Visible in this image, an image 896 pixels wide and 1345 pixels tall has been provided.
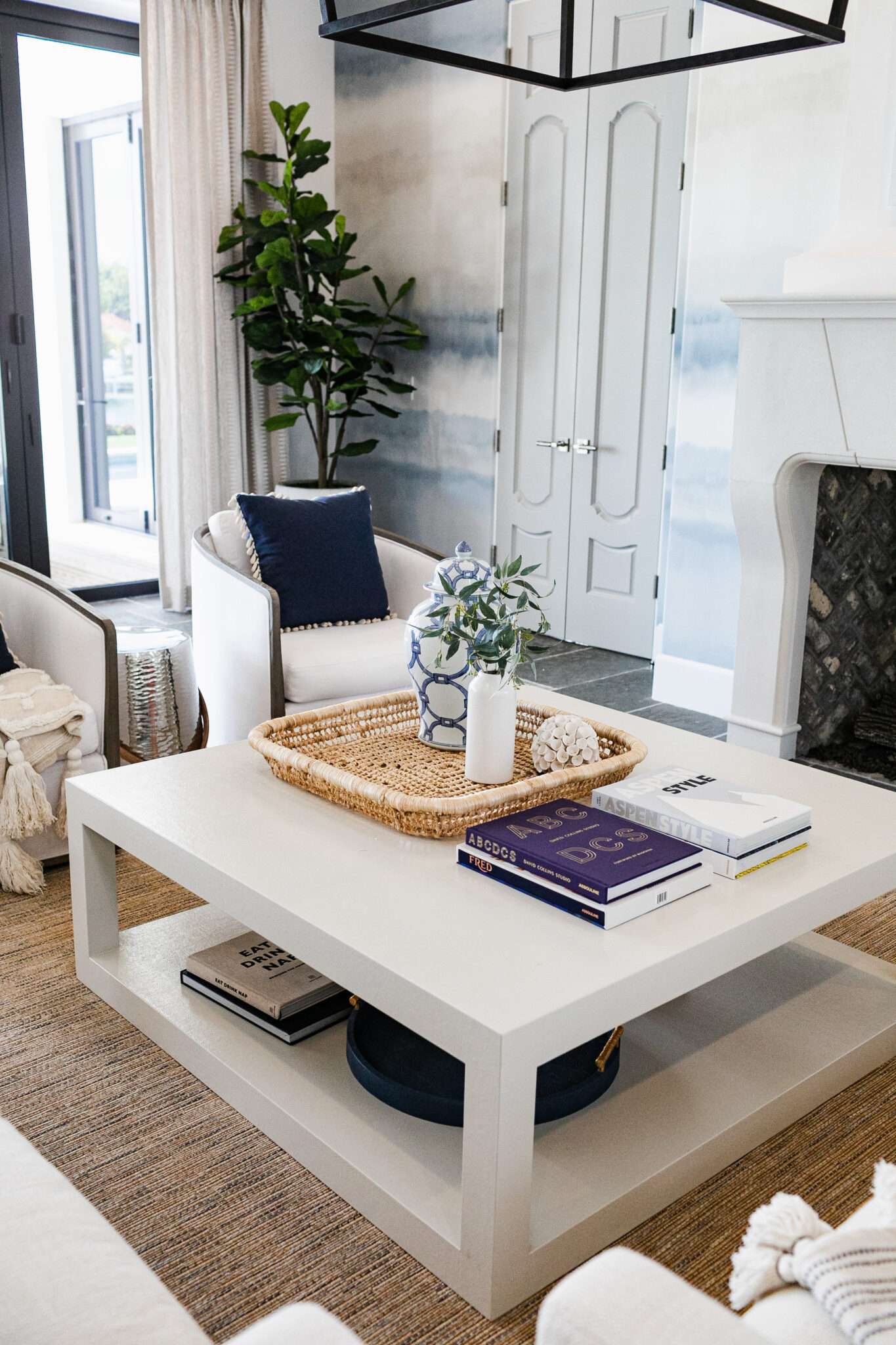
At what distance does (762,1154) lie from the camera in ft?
5.66

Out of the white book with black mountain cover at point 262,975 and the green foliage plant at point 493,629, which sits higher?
the green foliage plant at point 493,629

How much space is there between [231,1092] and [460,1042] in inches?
24.0

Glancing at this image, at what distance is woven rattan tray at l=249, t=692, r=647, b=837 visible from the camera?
1847 millimetres

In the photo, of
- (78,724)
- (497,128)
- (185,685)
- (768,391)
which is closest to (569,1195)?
(78,724)

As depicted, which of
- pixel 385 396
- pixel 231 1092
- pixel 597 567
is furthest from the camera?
pixel 385 396

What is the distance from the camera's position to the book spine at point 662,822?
1733 mm

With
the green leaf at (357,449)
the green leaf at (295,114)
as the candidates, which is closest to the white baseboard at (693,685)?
the green leaf at (357,449)

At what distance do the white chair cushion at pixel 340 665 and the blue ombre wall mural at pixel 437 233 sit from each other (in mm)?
2127

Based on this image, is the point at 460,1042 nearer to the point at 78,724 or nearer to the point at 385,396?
the point at 78,724

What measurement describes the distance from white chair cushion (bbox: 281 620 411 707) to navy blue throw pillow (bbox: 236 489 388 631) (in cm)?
7

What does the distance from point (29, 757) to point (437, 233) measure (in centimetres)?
347

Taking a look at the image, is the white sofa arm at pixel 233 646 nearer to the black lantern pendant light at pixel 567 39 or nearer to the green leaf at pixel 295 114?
the black lantern pendant light at pixel 567 39

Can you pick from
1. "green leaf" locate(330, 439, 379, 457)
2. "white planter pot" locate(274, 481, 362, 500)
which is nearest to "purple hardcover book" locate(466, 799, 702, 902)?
"white planter pot" locate(274, 481, 362, 500)

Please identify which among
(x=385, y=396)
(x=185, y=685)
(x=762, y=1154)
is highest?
(x=385, y=396)
